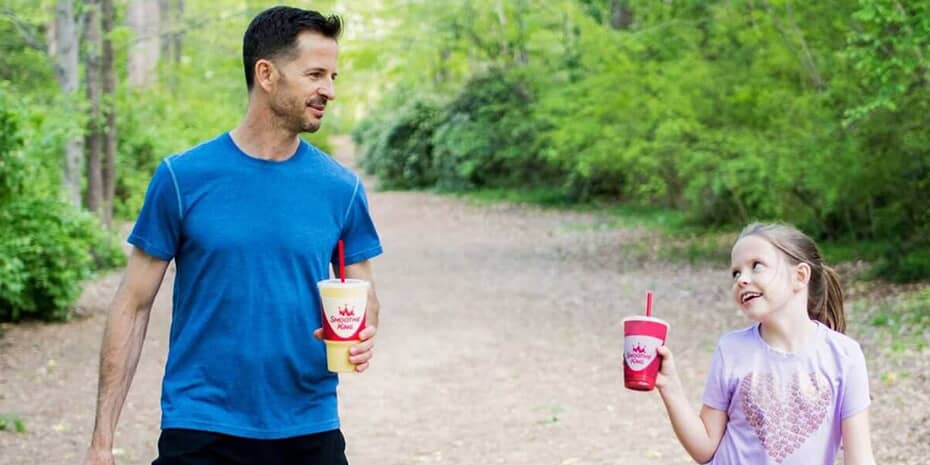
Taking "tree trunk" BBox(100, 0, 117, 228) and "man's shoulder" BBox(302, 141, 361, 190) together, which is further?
"tree trunk" BBox(100, 0, 117, 228)

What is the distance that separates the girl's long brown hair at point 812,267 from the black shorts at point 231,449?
130 cm

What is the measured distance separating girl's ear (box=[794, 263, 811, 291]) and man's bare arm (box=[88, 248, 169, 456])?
168 cm

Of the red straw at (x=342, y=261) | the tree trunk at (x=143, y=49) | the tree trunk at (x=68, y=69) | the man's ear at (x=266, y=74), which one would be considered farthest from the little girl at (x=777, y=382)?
the tree trunk at (x=143, y=49)

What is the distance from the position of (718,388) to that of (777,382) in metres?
0.16

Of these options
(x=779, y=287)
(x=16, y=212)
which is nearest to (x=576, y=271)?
(x=16, y=212)

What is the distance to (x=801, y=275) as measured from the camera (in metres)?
3.37

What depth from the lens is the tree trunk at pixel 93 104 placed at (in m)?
15.9

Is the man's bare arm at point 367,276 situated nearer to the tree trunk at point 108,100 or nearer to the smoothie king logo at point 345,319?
the smoothie king logo at point 345,319

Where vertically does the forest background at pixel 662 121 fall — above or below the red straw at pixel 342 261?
above

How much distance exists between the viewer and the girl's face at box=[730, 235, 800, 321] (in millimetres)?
3301

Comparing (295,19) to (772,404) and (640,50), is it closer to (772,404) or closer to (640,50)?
(772,404)

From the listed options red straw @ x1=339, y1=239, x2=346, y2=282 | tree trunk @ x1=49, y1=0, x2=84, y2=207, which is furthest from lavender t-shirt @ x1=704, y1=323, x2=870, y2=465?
tree trunk @ x1=49, y1=0, x2=84, y2=207

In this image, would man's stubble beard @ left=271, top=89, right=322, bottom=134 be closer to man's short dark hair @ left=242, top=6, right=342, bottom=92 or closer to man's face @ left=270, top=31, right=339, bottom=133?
man's face @ left=270, top=31, right=339, bottom=133

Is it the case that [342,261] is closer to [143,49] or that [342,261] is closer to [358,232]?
[358,232]
